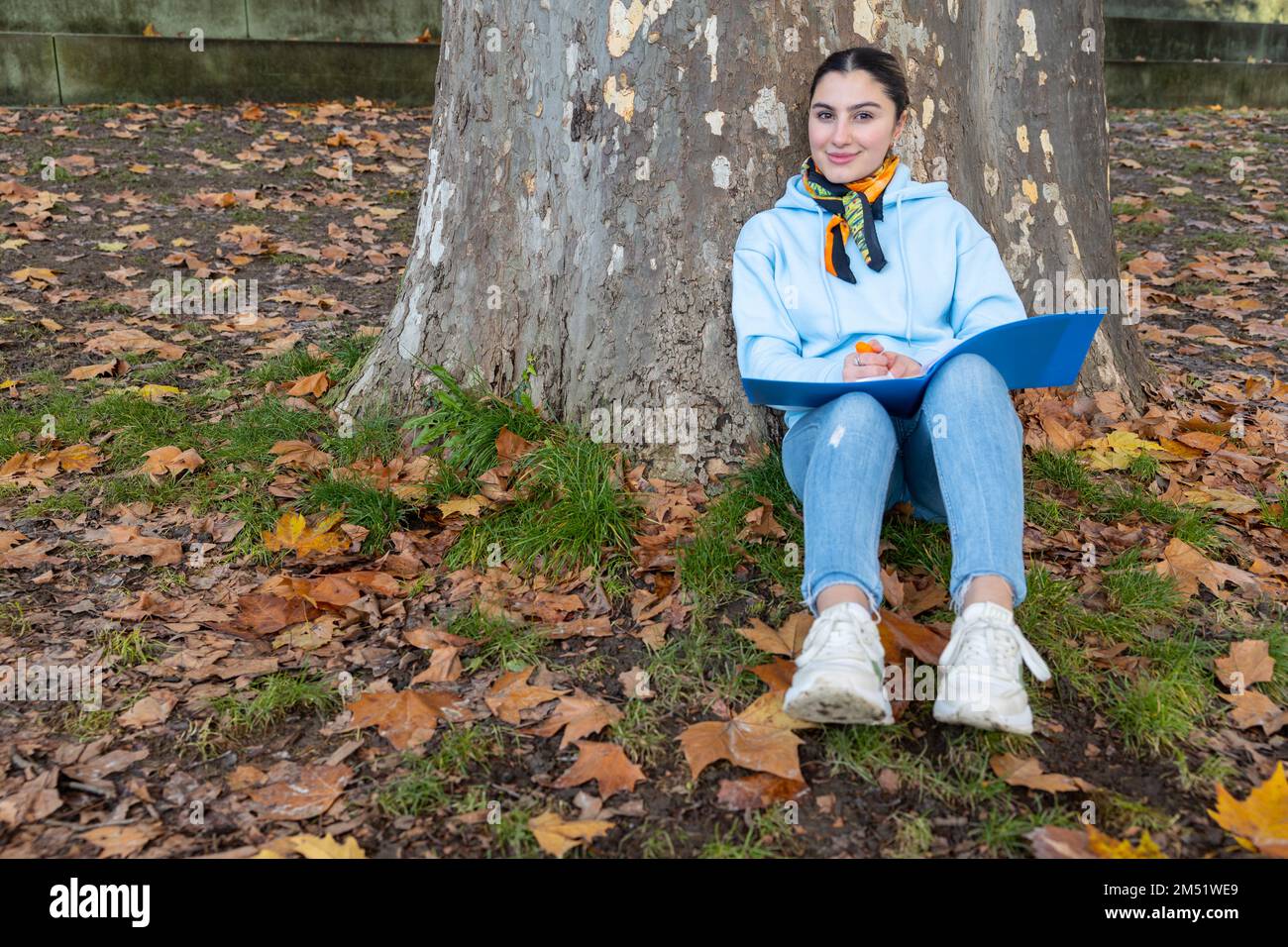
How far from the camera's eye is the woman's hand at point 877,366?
8.66 feet

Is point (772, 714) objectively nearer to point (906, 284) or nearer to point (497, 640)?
point (497, 640)

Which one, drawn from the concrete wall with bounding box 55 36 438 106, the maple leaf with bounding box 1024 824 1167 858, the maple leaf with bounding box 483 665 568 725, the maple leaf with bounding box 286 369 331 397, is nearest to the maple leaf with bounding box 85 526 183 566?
the maple leaf with bounding box 286 369 331 397

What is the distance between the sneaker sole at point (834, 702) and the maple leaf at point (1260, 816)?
0.65 m

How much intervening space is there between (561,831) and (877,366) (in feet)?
4.47

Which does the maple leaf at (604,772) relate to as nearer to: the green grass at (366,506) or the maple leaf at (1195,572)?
the green grass at (366,506)

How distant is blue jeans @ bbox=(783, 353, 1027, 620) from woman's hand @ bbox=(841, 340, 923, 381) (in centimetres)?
7

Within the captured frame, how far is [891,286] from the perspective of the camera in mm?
2922

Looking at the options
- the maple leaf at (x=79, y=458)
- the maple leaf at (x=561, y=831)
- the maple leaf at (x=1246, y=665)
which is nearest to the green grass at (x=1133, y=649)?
the maple leaf at (x=1246, y=665)

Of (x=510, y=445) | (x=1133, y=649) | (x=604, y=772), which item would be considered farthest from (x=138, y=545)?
(x=1133, y=649)

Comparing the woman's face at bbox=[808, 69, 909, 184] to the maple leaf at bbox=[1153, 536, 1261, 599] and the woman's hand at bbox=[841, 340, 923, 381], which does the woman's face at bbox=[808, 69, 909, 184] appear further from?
the maple leaf at bbox=[1153, 536, 1261, 599]

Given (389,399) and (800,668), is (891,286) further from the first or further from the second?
(389,399)

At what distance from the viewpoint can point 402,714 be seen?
7.89 ft
